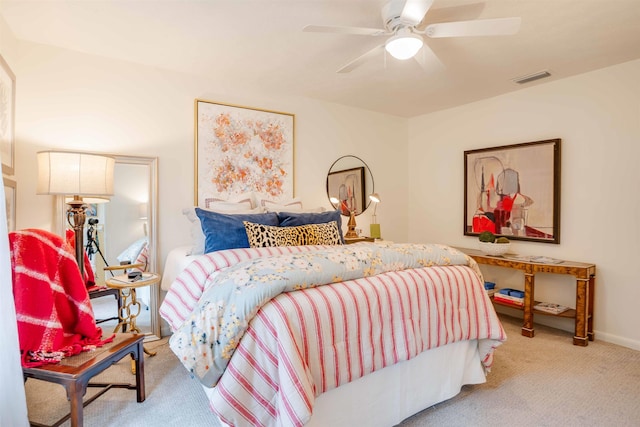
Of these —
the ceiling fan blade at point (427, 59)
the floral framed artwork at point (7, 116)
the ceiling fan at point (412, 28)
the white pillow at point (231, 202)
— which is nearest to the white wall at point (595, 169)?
the ceiling fan blade at point (427, 59)

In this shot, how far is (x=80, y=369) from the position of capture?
155cm

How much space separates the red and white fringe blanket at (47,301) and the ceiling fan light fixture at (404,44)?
2.19m

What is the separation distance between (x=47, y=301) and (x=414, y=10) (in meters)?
2.38

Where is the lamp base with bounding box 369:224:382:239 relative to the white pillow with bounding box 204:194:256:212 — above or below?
below

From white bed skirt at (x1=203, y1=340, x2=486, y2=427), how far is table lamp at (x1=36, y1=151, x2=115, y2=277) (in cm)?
155

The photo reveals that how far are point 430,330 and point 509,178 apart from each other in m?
2.49

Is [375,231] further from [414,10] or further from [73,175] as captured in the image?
[73,175]

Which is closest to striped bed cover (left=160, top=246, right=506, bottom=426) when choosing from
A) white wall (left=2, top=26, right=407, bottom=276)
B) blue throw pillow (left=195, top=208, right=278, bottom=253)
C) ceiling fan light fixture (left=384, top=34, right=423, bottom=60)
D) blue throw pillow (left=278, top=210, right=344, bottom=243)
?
blue throw pillow (left=195, top=208, right=278, bottom=253)

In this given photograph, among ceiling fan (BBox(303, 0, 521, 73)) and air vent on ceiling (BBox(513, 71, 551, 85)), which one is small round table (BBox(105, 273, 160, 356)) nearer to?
ceiling fan (BBox(303, 0, 521, 73))

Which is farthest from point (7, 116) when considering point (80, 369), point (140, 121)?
point (80, 369)

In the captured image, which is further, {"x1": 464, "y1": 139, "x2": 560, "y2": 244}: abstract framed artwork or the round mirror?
the round mirror

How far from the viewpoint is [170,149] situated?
121 inches

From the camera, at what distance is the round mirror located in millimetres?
4055

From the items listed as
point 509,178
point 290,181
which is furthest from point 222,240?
point 509,178
